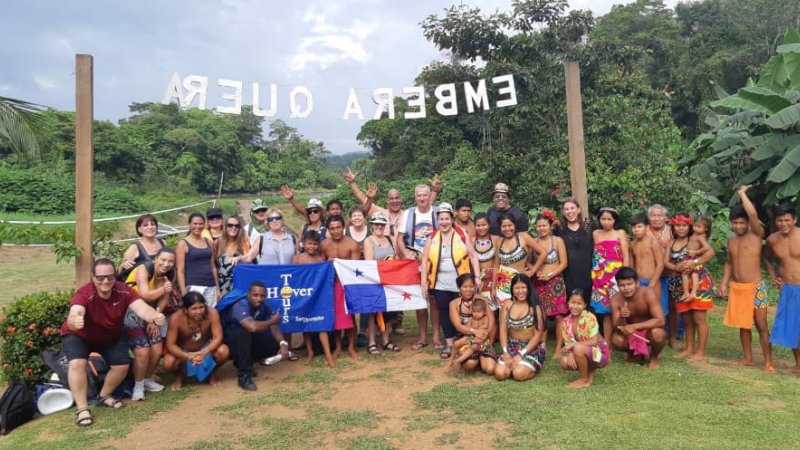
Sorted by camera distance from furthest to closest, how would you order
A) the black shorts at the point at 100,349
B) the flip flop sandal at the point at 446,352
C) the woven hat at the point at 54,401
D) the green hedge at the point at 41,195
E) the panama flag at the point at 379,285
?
the green hedge at the point at 41,195 → the panama flag at the point at 379,285 → the flip flop sandal at the point at 446,352 → the woven hat at the point at 54,401 → the black shorts at the point at 100,349

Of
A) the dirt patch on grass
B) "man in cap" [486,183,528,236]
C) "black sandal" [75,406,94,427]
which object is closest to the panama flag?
the dirt patch on grass

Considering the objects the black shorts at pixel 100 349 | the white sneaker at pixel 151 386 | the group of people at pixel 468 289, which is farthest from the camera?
the white sneaker at pixel 151 386

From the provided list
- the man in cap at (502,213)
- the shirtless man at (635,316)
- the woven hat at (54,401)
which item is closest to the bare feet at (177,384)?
the woven hat at (54,401)

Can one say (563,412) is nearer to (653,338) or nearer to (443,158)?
(653,338)

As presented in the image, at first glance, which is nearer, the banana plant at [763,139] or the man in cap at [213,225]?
the man in cap at [213,225]

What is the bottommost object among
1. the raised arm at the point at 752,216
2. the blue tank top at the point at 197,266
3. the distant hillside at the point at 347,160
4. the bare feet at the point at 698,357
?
the bare feet at the point at 698,357

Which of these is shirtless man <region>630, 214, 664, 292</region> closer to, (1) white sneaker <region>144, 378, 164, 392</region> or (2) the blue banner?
(2) the blue banner

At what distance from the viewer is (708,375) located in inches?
200

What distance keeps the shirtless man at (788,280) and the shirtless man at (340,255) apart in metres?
4.03

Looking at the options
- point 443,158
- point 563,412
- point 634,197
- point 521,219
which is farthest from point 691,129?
point 563,412

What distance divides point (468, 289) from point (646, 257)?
1.88 m

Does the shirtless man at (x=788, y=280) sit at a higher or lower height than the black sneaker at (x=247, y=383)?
higher

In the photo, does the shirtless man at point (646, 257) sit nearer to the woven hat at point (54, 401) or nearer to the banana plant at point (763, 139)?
the banana plant at point (763, 139)

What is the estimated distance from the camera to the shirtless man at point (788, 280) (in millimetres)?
5105
